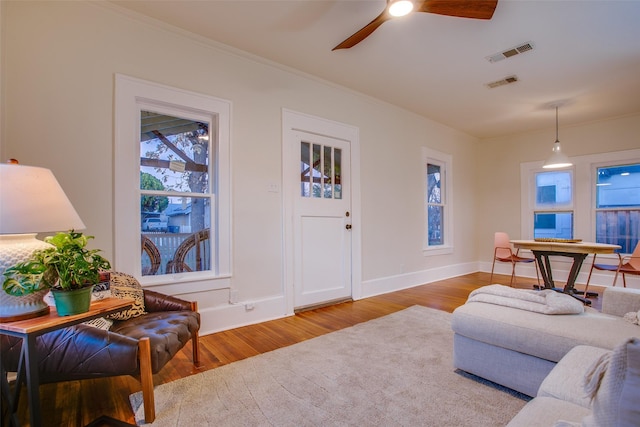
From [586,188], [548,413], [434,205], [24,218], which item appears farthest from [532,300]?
[586,188]

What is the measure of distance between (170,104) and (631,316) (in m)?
3.57

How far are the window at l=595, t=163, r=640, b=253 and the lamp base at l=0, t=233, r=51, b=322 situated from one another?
6784mm

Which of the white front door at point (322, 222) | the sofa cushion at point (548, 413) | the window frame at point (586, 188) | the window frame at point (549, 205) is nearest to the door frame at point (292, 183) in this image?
the white front door at point (322, 222)

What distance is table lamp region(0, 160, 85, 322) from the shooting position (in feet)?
4.09

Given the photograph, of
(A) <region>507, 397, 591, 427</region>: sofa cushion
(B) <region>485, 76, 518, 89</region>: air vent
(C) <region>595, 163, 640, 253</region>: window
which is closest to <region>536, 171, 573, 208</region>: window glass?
(C) <region>595, 163, 640, 253</region>: window

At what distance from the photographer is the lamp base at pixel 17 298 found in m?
1.28

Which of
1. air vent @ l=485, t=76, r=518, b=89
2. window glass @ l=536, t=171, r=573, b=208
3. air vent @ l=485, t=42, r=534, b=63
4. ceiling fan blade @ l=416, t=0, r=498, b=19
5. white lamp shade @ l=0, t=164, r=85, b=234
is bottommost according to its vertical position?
white lamp shade @ l=0, t=164, r=85, b=234

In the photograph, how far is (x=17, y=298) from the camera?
1.30 m

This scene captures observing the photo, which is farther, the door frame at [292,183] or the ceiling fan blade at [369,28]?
the door frame at [292,183]

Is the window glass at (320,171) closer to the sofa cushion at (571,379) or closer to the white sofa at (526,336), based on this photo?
the white sofa at (526,336)

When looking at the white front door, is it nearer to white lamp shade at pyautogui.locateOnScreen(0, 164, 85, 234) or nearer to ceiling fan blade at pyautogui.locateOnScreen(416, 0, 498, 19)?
ceiling fan blade at pyautogui.locateOnScreen(416, 0, 498, 19)

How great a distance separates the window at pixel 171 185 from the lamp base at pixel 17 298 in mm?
1014

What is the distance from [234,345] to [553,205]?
5.80 m

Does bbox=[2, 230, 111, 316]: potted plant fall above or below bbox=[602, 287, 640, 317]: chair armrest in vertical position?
above
